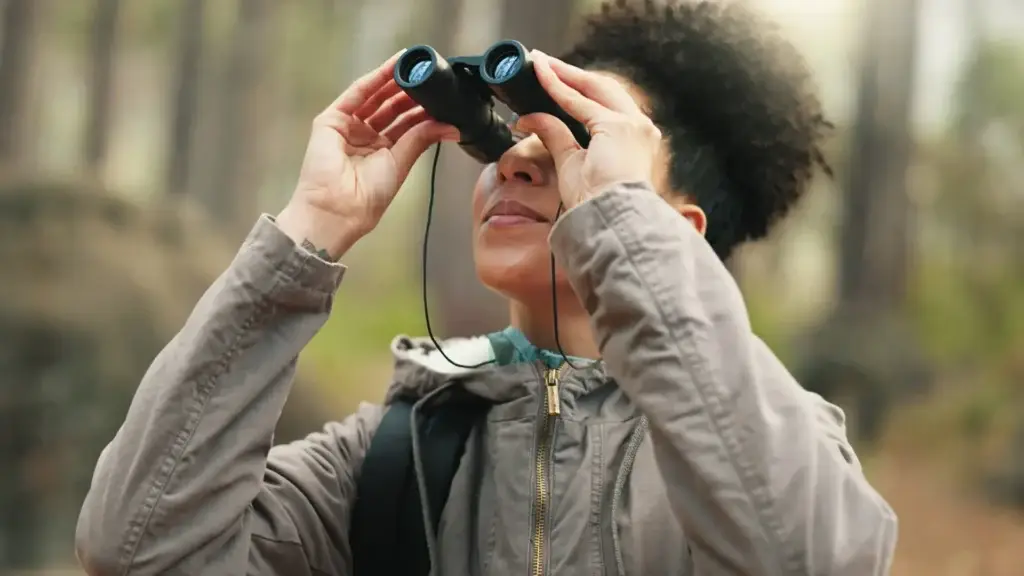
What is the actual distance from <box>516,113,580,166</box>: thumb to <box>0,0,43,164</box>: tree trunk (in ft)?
3.54

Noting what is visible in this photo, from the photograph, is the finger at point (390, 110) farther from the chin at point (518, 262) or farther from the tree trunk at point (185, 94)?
the tree trunk at point (185, 94)

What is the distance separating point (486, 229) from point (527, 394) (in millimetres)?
172

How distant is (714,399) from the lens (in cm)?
69

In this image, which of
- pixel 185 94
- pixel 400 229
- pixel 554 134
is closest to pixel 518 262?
pixel 554 134

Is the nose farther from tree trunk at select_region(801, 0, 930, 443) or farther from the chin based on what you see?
tree trunk at select_region(801, 0, 930, 443)

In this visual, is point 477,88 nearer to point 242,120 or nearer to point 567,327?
point 567,327

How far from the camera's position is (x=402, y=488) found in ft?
2.97

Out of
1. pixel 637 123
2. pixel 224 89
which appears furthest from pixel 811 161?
pixel 224 89

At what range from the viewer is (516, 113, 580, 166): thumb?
2.73 ft

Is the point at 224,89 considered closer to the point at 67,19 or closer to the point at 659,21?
the point at 67,19

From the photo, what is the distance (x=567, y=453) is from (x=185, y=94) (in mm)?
1094

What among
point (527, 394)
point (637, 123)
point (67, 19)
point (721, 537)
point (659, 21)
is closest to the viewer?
point (721, 537)

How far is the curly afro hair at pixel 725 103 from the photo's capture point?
1.06 meters

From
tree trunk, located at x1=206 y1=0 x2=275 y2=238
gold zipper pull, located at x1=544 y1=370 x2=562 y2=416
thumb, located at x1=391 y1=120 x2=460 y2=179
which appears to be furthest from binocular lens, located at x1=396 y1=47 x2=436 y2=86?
tree trunk, located at x1=206 y1=0 x2=275 y2=238
